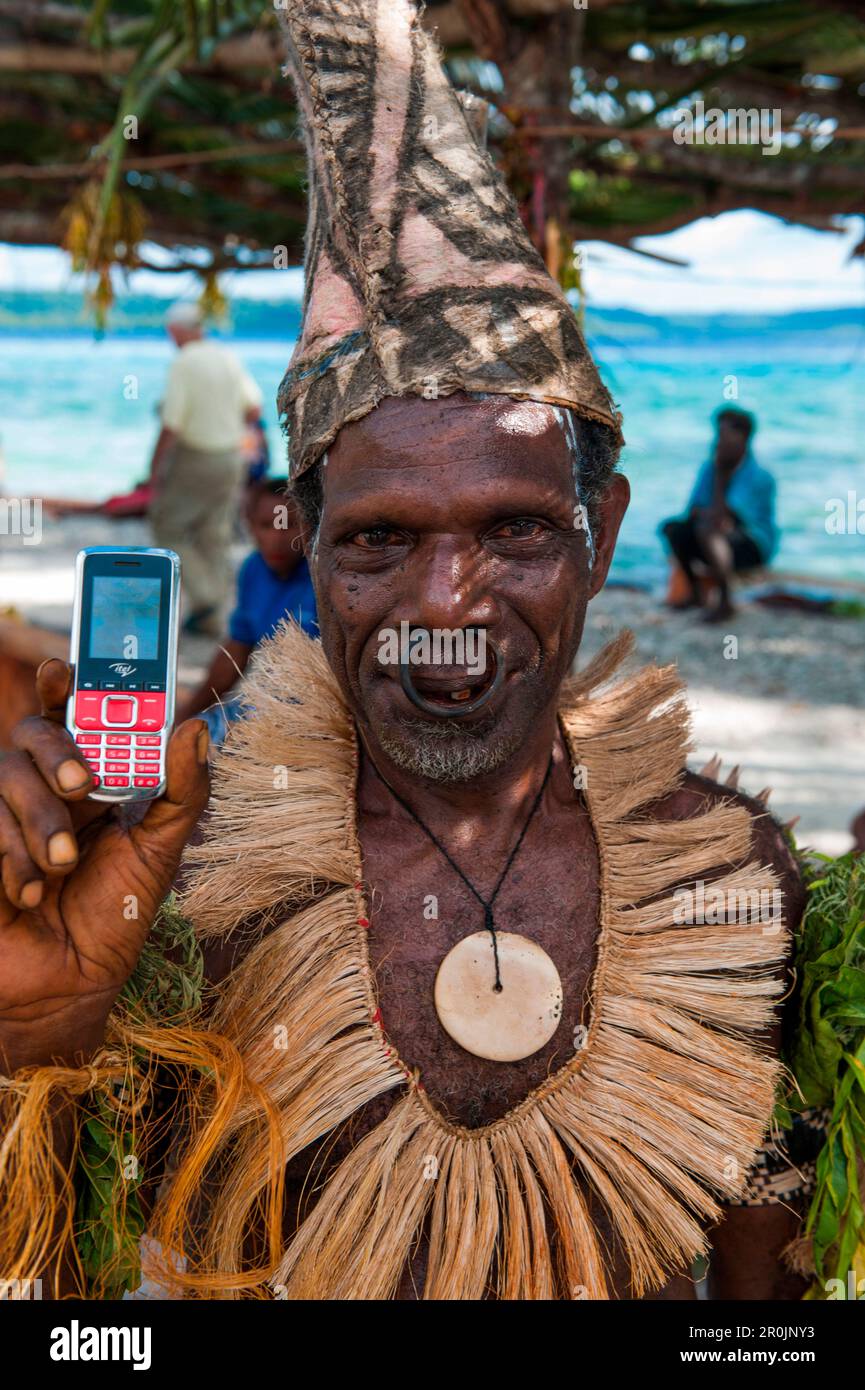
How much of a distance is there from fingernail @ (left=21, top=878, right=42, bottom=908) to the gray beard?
1.94 ft

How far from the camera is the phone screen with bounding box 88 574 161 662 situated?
5.48 feet

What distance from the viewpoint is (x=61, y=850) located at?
1.41 meters

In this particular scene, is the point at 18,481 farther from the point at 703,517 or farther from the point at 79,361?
the point at 79,361

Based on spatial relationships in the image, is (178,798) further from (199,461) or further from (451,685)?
(199,461)

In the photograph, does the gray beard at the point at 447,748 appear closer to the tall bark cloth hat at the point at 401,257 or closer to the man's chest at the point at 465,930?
the man's chest at the point at 465,930

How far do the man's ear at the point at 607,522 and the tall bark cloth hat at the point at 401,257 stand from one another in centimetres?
11

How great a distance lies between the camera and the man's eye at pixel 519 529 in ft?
5.93

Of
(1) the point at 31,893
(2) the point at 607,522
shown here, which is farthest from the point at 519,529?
(1) the point at 31,893

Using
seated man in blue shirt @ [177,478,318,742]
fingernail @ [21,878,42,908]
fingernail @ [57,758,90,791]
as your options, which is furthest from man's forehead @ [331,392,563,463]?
seated man in blue shirt @ [177,478,318,742]

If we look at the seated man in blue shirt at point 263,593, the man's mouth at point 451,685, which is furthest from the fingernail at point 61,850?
→ the seated man in blue shirt at point 263,593

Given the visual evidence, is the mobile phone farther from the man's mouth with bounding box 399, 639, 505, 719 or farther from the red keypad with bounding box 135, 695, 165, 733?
the man's mouth with bounding box 399, 639, 505, 719


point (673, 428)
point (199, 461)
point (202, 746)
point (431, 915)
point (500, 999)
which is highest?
point (673, 428)

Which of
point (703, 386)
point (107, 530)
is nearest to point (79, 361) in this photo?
point (703, 386)

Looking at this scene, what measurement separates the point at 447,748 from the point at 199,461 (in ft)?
25.5
